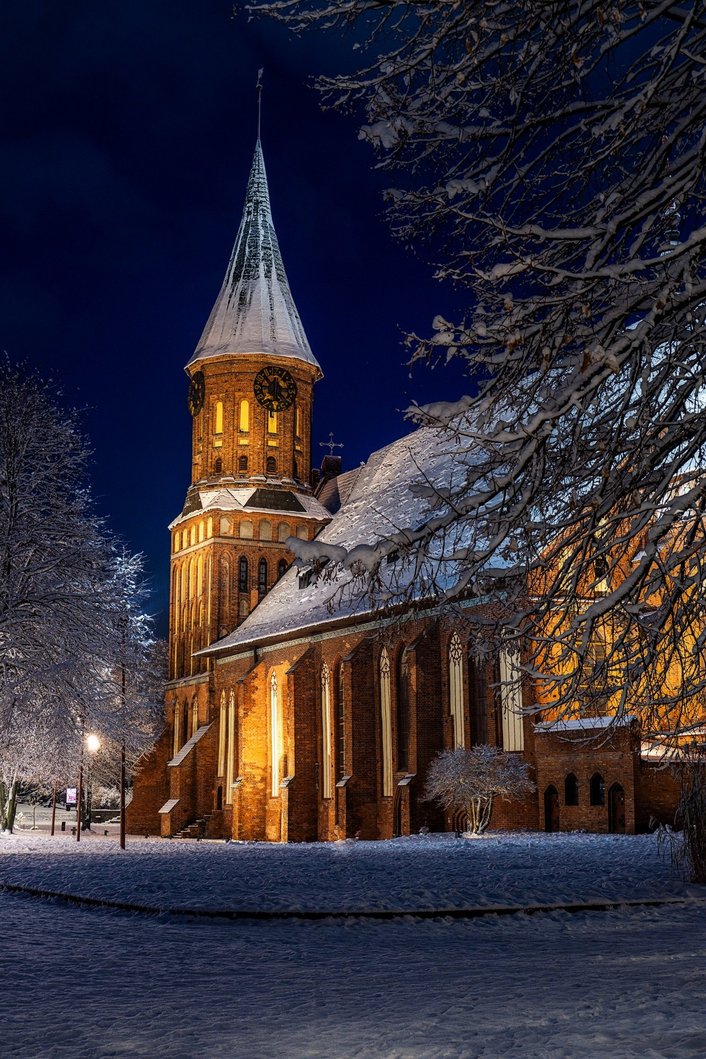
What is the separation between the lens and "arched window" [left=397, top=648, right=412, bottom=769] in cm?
3506

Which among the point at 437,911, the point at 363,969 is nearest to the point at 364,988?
the point at 363,969

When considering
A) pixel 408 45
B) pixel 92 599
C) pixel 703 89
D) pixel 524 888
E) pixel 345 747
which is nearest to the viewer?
pixel 703 89

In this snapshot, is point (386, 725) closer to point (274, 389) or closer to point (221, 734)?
point (221, 734)

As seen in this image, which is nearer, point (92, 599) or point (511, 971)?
point (511, 971)

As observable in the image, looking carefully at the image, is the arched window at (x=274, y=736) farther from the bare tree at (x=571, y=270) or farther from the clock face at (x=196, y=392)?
the bare tree at (x=571, y=270)

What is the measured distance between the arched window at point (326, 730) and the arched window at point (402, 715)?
12.9 feet

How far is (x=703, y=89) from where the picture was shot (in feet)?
21.7

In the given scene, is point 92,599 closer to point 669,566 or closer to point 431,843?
point 431,843

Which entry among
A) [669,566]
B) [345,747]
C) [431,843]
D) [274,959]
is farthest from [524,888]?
[345,747]

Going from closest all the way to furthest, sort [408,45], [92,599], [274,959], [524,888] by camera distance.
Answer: [408,45], [274,959], [524,888], [92,599]

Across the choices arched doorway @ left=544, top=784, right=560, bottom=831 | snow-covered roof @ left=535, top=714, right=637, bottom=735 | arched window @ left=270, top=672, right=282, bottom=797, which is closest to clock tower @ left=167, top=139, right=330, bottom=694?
arched window @ left=270, top=672, right=282, bottom=797

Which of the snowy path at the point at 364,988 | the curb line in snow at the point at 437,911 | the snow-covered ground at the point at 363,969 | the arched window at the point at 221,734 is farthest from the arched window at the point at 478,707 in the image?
the snowy path at the point at 364,988

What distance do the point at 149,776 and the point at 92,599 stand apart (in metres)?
29.4

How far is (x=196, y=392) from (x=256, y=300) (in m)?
4.99
